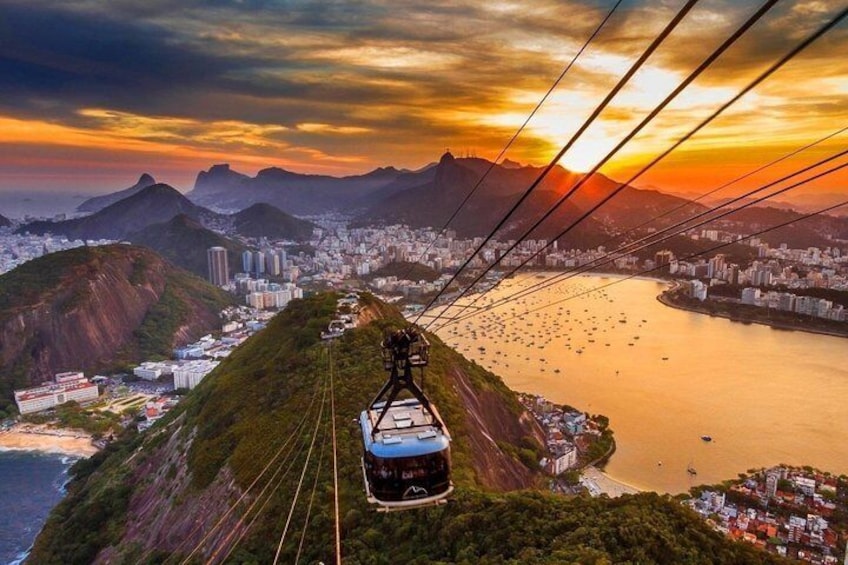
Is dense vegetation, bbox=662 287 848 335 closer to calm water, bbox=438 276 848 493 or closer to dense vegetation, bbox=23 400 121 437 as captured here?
calm water, bbox=438 276 848 493

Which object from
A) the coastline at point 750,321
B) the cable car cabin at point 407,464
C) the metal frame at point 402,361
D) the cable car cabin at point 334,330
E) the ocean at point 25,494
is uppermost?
the metal frame at point 402,361

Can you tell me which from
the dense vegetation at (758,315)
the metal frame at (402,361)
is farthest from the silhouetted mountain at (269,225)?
the metal frame at (402,361)

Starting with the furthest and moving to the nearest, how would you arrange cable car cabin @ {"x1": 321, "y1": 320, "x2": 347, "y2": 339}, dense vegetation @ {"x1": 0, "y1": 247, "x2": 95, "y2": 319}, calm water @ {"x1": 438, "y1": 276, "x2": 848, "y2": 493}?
1. dense vegetation @ {"x1": 0, "y1": 247, "x2": 95, "y2": 319}
2. calm water @ {"x1": 438, "y1": 276, "x2": 848, "y2": 493}
3. cable car cabin @ {"x1": 321, "y1": 320, "x2": 347, "y2": 339}

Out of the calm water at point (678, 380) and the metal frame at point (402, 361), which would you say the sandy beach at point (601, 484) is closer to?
the calm water at point (678, 380)

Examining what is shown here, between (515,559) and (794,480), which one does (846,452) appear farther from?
(515,559)

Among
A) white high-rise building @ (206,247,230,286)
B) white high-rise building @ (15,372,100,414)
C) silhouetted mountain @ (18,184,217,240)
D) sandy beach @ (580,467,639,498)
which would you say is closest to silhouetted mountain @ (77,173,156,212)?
silhouetted mountain @ (18,184,217,240)

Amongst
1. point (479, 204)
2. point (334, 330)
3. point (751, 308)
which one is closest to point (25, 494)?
point (334, 330)

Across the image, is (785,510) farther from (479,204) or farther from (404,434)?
(479,204)
